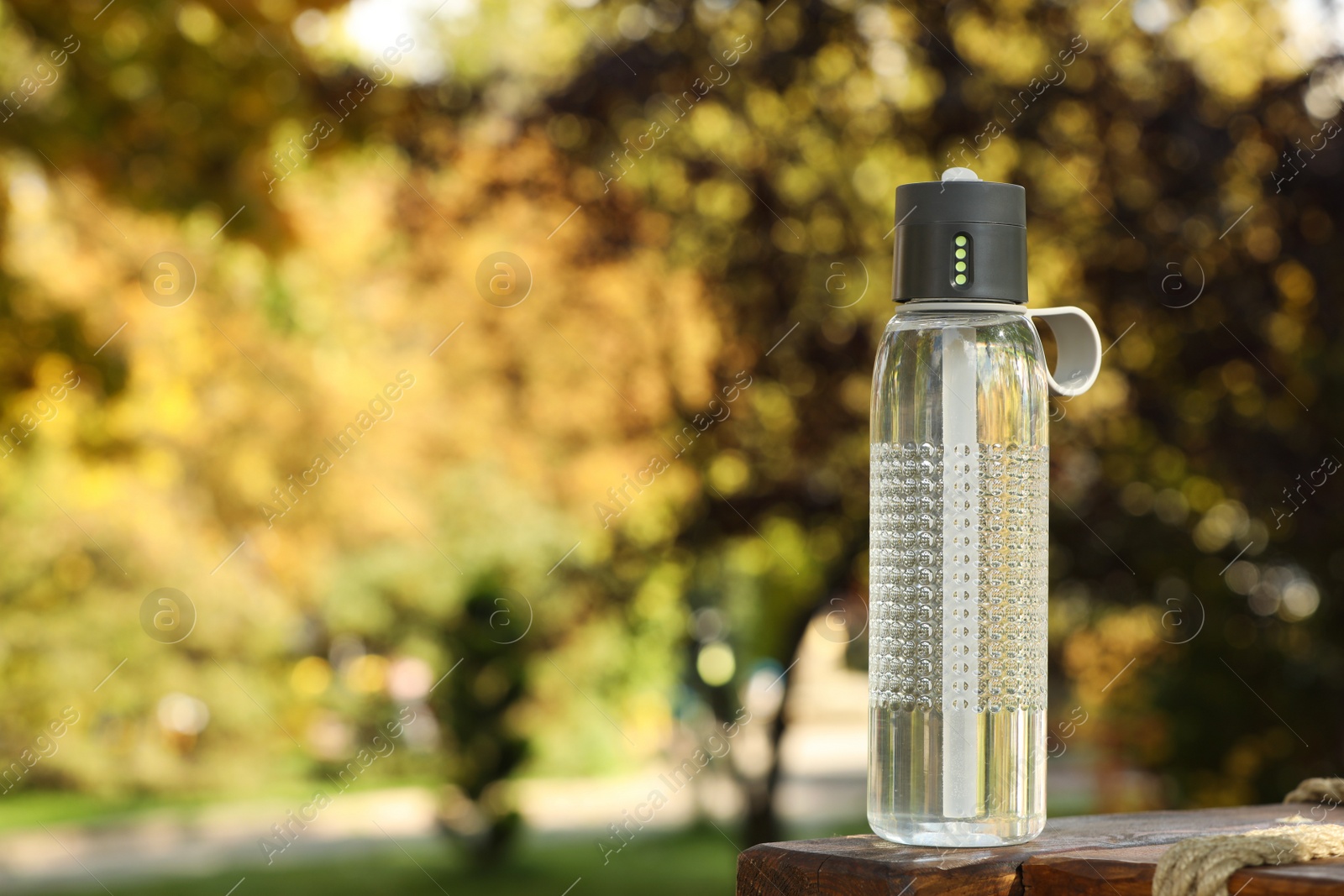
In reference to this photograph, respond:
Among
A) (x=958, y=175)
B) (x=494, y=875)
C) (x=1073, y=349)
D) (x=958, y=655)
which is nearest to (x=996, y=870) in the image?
(x=958, y=655)

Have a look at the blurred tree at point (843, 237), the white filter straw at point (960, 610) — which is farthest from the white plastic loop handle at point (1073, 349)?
the blurred tree at point (843, 237)

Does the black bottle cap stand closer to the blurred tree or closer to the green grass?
the blurred tree

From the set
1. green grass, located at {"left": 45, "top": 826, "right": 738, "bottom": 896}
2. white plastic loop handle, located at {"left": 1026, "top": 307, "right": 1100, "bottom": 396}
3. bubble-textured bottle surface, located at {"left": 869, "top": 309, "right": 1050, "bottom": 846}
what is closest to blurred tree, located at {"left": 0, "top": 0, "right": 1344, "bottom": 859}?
green grass, located at {"left": 45, "top": 826, "right": 738, "bottom": 896}

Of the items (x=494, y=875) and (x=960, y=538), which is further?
(x=494, y=875)

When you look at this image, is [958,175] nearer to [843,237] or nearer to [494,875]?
[843,237]

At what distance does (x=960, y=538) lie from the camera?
3.55 feet

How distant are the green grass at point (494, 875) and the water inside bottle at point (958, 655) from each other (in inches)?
266

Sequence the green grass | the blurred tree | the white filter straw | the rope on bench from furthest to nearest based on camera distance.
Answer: the green grass → the blurred tree → the white filter straw → the rope on bench

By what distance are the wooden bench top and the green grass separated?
6757 millimetres

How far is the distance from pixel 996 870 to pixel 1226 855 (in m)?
0.17

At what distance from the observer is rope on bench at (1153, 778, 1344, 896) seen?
2.98 ft

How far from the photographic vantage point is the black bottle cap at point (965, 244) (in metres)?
A: 1.10

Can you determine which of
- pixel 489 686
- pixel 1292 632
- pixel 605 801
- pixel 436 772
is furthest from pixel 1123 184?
pixel 605 801

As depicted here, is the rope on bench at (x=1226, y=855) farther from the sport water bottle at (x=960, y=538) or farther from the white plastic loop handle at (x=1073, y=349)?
the white plastic loop handle at (x=1073, y=349)
